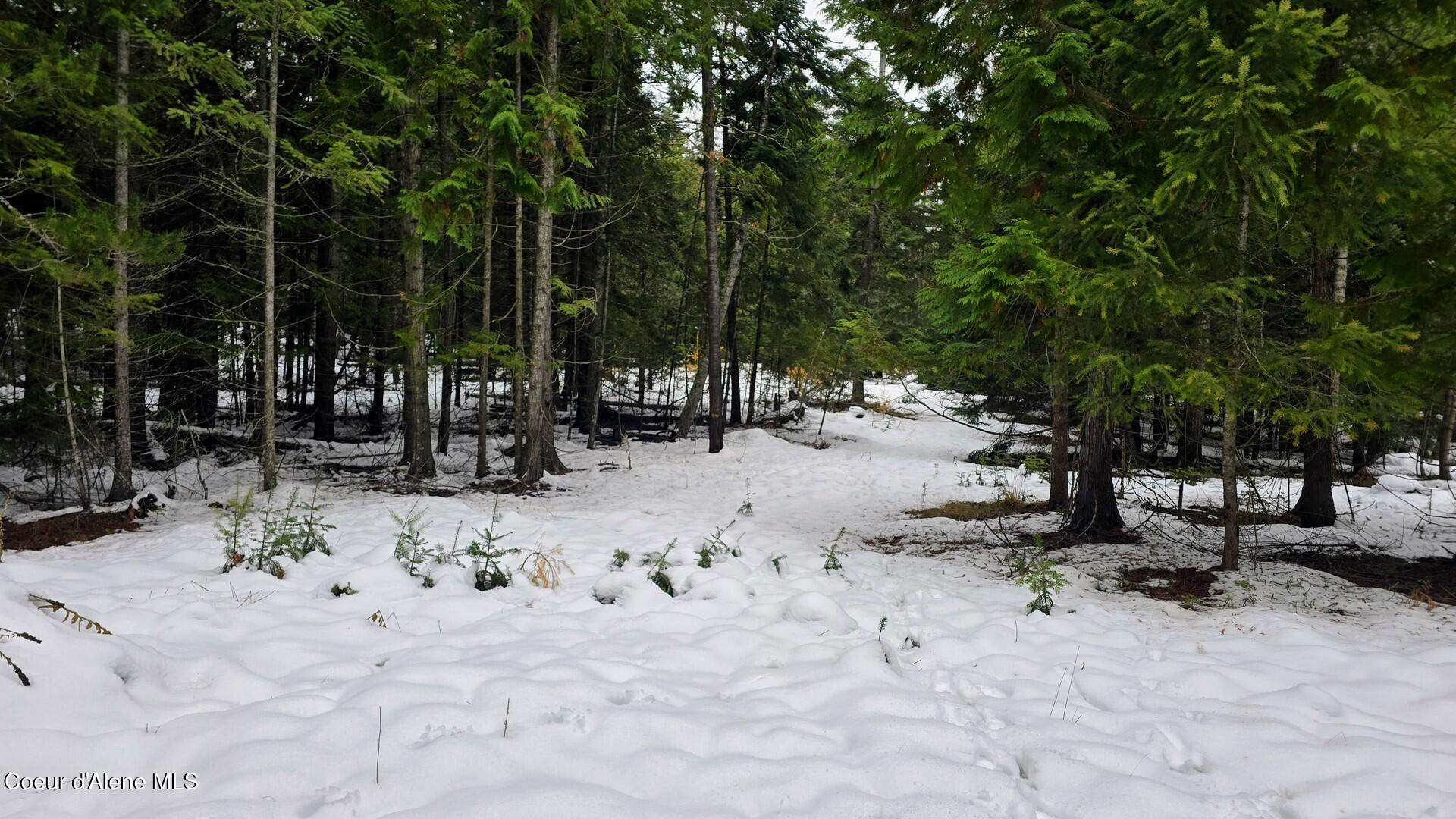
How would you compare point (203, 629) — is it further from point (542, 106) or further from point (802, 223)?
point (802, 223)

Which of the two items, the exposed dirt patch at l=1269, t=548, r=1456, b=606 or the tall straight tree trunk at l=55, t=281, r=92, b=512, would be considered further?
the tall straight tree trunk at l=55, t=281, r=92, b=512

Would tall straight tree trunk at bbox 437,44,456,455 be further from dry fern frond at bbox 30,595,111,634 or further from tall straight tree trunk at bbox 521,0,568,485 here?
dry fern frond at bbox 30,595,111,634

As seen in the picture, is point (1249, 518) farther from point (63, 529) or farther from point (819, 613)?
point (63, 529)

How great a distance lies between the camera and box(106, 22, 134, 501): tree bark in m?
8.04

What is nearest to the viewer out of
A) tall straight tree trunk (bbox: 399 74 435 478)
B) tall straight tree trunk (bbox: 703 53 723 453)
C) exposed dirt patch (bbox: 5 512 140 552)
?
exposed dirt patch (bbox: 5 512 140 552)

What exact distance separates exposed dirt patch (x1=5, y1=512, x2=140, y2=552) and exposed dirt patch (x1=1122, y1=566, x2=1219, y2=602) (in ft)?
34.7

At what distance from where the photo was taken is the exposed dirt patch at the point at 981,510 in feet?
30.9

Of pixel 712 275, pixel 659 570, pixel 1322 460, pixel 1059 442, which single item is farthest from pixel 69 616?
pixel 712 275

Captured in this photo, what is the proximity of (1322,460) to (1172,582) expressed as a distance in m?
4.51

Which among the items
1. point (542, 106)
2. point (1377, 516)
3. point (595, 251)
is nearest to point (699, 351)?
point (595, 251)

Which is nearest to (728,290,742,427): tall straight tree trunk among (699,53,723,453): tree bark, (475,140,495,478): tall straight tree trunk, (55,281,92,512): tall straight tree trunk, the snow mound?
(699,53,723,453): tree bark

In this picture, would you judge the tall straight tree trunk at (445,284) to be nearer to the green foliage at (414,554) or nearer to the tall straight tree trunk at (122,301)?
the tall straight tree trunk at (122,301)

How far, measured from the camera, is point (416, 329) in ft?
33.4

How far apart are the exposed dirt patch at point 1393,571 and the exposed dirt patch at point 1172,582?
49.6 inches
